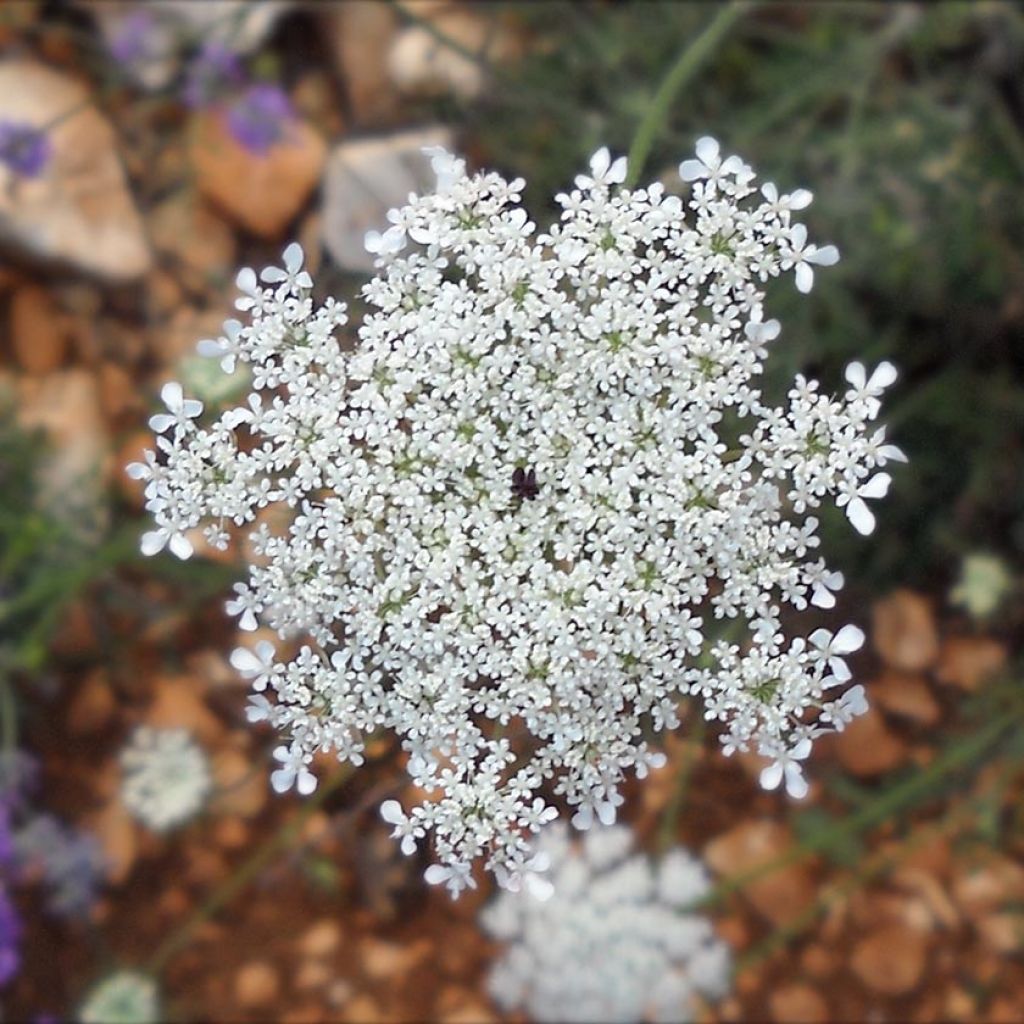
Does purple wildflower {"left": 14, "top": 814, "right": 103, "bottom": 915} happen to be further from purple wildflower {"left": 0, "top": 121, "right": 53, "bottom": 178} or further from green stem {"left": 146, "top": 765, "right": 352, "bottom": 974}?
purple wildflower {"left": 0, "top": 121, "right": 53, "bottom": 178}

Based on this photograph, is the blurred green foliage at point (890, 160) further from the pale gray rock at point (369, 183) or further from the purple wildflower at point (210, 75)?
the purple wildflower at point (210, 75)

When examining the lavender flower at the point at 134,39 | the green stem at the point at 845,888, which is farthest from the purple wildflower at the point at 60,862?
the lavender flower at the point at 134,39

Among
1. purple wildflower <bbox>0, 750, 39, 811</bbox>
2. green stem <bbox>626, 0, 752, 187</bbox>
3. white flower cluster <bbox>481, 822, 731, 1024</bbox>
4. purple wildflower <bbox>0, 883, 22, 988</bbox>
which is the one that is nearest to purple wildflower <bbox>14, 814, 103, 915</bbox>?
purple wildflower <bbox>0, 750, 39, 811</bbox>

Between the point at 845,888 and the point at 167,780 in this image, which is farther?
the point at 845,888

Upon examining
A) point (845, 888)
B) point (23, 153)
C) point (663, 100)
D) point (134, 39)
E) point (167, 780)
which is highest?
point (134, 39)

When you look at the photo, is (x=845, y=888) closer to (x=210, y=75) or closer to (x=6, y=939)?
(x=6, y=939)

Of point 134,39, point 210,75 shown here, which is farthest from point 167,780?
point 134,39

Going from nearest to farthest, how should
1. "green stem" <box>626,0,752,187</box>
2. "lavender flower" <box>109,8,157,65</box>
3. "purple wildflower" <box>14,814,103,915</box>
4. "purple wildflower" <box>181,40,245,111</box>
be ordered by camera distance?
"green stem" <box>626,0,752,187</box> → "purple wildflower" <box>14,814,103,915</box> → "purple wildflower" <box>181,40,245,111</box> → "lavender flower" <box>109,8,157,65</box>
